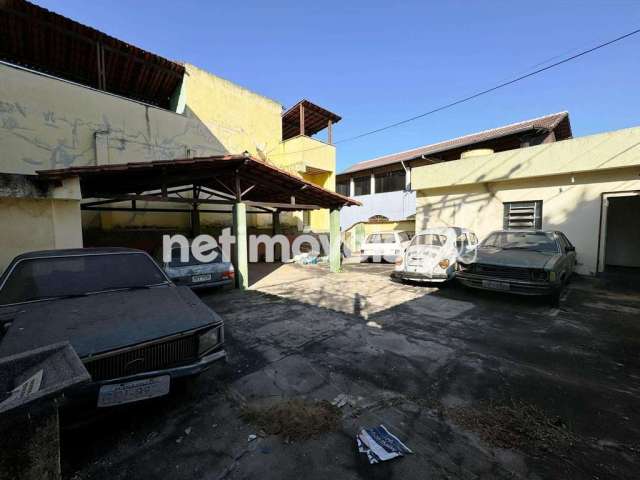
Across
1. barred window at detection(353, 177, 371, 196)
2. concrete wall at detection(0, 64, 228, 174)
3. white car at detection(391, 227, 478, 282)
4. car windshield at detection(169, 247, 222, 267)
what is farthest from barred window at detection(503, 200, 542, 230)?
concrete wall at detection(0, 64, 228, 174)

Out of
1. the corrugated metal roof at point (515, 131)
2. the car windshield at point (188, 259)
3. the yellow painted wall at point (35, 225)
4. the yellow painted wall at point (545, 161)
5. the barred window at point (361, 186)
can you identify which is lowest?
the car windshield at point (188, 259)

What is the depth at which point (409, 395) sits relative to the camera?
2.93 metres

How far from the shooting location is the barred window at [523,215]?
34.5ft

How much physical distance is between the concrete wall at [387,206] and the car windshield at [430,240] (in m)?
9.67

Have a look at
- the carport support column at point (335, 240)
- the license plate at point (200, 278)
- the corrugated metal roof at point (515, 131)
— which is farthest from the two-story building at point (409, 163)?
the license plate at point (200, 278)

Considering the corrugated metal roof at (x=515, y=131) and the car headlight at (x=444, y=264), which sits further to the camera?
the corrugated metal roof at (x=515, y=131)

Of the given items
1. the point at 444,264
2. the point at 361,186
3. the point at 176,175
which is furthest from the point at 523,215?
the point at 361,186

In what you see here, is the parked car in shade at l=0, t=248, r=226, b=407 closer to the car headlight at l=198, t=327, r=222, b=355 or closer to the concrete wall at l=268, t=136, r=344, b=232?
the car headlight at l=198, t=327, r=222, b=355

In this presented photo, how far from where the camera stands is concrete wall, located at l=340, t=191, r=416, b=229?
18781 mm

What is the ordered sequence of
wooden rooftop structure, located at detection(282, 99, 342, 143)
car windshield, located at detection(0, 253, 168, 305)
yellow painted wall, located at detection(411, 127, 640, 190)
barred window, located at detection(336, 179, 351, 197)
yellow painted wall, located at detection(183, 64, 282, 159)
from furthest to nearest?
barred window, located at detection(336, 179, 351, 197)
wooden rooftop structure, located at detection(282, 99, 342, 143)
yellow painted wall, located at detection(183, 64, 282, 159)
yellow painted wall, located at detection(411, 127, 640, 190)
car windshield, located at detection(0, 253, 168, 305)

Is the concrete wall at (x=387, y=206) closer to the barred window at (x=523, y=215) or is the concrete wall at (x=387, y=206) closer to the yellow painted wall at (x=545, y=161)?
the yellow painted wall at (x=545, y=161)

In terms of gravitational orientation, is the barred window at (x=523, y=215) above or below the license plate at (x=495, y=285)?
above

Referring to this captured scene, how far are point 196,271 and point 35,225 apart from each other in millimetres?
3024

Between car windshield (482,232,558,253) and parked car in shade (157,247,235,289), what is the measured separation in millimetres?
6888
